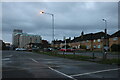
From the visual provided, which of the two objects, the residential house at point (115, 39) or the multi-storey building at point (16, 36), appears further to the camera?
the multi-storey building at point (16, 36)

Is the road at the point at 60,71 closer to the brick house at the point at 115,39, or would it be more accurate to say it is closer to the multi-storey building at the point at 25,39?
the brick house at the point at 115,39

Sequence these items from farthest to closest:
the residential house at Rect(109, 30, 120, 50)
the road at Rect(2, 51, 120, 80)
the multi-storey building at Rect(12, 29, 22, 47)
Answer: the multi-storey building at Rect(12, 29, 22, 47) → the residential house at Rect(109, 30, 120, 50) → the road at Rect(2, 51, 120, 80)

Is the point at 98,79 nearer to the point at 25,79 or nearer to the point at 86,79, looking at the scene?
the point at 86,79

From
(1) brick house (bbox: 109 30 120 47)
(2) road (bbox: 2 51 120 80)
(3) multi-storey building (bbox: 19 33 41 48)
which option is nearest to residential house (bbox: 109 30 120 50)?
(1) brick house (bbox: 109 30 120 47)

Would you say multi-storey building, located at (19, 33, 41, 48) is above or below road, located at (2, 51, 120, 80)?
above

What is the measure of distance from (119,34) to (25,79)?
63323mm

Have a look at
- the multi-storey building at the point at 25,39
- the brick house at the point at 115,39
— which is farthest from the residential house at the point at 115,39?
the multi-storey building at the point at 25,39

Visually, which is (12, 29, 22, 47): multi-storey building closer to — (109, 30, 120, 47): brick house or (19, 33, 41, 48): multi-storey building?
(19, 33, 41, 48): multi-storey building

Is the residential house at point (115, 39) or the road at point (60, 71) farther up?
the residential house at point (115, 39)

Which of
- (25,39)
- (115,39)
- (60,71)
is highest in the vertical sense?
(25,39)

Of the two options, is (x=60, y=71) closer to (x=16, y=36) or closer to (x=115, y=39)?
(x=115, y=39)

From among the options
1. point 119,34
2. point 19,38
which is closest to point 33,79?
point 119,34

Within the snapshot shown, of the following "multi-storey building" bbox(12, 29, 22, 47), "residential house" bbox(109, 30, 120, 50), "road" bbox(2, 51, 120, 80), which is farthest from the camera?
"multi-storey building" bbox(12, 29, 22, 47)

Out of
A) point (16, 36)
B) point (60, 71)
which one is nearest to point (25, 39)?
point (16, 36)
